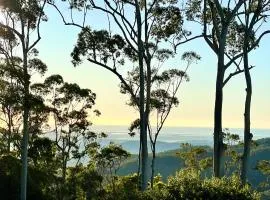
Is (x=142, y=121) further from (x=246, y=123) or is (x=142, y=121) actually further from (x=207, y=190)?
(x=207, y=190)

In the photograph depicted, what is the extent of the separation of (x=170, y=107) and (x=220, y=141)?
27859 mm

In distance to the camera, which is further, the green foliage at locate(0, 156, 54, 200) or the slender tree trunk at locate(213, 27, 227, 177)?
the green foliage at locate(0, 156, 54, 200)

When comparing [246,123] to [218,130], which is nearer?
[218,130]

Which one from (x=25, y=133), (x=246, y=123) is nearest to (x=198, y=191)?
(x=246, y=123)

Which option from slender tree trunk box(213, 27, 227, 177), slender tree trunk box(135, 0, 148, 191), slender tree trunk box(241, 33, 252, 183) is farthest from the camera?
slender tree trunk box(135, 0, 148, 191)

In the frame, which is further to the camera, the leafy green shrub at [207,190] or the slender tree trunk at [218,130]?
the slender tree trunk at [218,130]

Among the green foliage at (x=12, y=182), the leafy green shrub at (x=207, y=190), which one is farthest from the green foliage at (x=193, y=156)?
the leafy green shrub at (x=207, y=190)

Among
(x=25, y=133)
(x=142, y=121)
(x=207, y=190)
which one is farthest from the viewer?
(x=25, y=133)

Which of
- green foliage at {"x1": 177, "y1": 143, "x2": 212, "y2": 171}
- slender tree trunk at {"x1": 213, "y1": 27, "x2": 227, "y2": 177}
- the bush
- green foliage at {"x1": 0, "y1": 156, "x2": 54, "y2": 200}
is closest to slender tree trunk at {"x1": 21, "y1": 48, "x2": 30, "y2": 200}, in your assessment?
green foliage at {"x1": 0, "y1": 156, "x2": 54, "y2": 200}

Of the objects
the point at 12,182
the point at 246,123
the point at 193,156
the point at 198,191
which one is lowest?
the point at 193,156

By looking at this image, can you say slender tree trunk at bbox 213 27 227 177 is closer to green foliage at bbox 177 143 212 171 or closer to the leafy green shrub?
the leafy green shrub

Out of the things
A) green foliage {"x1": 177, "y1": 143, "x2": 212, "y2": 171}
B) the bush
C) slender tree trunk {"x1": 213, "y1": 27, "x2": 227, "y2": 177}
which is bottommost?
green foliage {"x1": 177, "y1": 143, "x2": 212, "y2": 171}

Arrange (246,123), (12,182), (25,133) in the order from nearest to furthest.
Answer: (246,123) < (25,133) < (12,182)

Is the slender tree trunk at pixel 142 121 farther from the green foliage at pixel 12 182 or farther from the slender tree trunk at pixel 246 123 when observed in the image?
the green foliage at pixel 12 182
